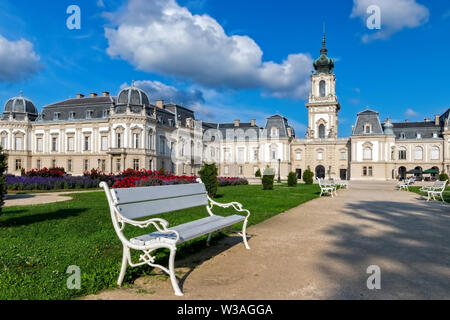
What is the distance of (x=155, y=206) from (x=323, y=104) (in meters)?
51.3

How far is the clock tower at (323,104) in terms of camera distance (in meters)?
52.1

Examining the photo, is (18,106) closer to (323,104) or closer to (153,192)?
(323,104)

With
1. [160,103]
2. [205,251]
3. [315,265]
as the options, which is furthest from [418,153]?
[205,251]

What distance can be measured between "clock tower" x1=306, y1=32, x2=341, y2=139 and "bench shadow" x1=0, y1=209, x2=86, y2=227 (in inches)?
1885

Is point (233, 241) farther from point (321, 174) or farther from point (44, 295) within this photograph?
point (321, 174)

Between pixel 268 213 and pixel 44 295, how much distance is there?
6539mm

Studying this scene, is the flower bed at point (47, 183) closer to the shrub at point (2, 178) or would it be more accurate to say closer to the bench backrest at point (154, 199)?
Result: the shrub at point (2, 178)

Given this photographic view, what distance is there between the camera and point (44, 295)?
3.29m

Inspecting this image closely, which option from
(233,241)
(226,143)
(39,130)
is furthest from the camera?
(226,143)

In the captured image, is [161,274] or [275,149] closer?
[161,274]

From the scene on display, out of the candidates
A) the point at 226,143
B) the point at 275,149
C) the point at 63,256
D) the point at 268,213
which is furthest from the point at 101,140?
the point at 63,256

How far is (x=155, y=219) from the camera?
3879mm

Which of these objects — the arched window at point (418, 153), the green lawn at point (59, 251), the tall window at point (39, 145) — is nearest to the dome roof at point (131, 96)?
the tall window at point (39, 145)

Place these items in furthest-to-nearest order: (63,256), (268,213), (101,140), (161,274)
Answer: (101,140) → (268,213) → (63,256) → (161,274)
